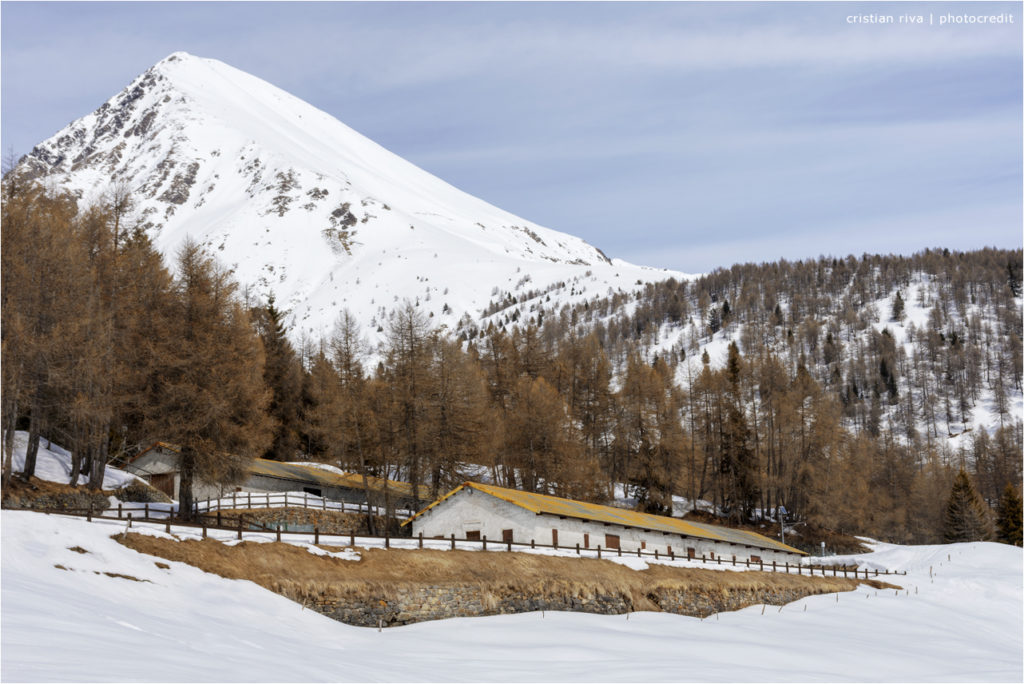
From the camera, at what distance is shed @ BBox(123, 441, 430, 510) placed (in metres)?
51.3

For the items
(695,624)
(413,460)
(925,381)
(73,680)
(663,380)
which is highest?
(925,381)

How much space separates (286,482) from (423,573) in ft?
91.6

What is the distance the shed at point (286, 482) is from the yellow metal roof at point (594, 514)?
7.38 metres

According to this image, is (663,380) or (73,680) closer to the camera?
(73,680)

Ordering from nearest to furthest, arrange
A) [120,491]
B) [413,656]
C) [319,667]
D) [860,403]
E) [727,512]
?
1. [319,667]
2. [413,656]
3. [120,491]
4. [727,512]
5. [860,403]

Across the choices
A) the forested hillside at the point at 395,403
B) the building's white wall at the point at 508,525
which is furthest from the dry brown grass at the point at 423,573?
the forested hillside at the point at 395,403

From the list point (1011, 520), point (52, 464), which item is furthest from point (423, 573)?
point (1011, 520)

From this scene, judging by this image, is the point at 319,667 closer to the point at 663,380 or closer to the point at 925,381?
the point at 663,380

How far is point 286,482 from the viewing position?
54.9 meters

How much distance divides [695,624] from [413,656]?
49.1ft

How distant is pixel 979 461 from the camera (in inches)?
4692

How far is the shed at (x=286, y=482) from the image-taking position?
51.3 meters

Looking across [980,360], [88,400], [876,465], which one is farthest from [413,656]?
[980,360]

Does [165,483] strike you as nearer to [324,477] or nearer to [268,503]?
[268,503]
